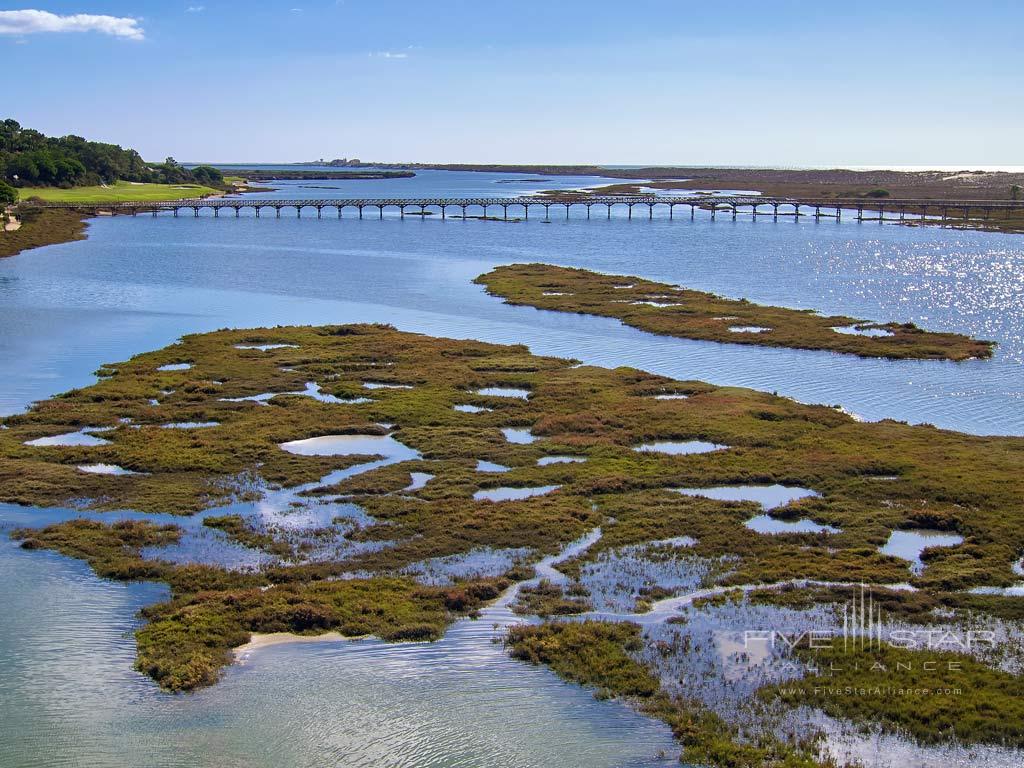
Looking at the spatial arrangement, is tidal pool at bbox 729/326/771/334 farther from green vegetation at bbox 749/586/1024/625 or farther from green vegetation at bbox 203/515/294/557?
green vegetation at bbox 203/515/294/557

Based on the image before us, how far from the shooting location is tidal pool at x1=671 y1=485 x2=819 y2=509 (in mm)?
34188

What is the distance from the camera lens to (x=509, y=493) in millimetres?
34844

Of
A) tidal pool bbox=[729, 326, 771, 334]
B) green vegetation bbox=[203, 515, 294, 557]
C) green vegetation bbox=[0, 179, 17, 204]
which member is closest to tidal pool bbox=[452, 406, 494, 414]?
green vegetation bbox=[203, 515, 294, 557]

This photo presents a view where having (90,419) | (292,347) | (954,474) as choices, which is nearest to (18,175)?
(292,347)

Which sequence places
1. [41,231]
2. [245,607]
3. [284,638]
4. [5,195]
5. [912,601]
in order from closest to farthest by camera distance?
[284,638] → [245,607] → [912,601] → [41,231] → [5,195]

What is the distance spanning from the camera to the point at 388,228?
155 m

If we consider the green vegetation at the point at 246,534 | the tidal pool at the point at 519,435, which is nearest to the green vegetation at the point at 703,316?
the tidal pool at the point at 519,435

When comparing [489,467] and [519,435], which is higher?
[519,435]

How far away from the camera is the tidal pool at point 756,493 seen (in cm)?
3419

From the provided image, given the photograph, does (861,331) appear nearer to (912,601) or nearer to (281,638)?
(912,601)

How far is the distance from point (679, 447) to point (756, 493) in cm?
570

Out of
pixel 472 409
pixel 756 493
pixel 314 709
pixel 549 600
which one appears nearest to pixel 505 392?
pixel 472 409

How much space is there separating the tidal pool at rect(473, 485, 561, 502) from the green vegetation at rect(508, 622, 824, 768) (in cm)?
983

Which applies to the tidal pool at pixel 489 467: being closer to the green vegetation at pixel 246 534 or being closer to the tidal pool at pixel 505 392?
the green vegetation at pixel 246 534
